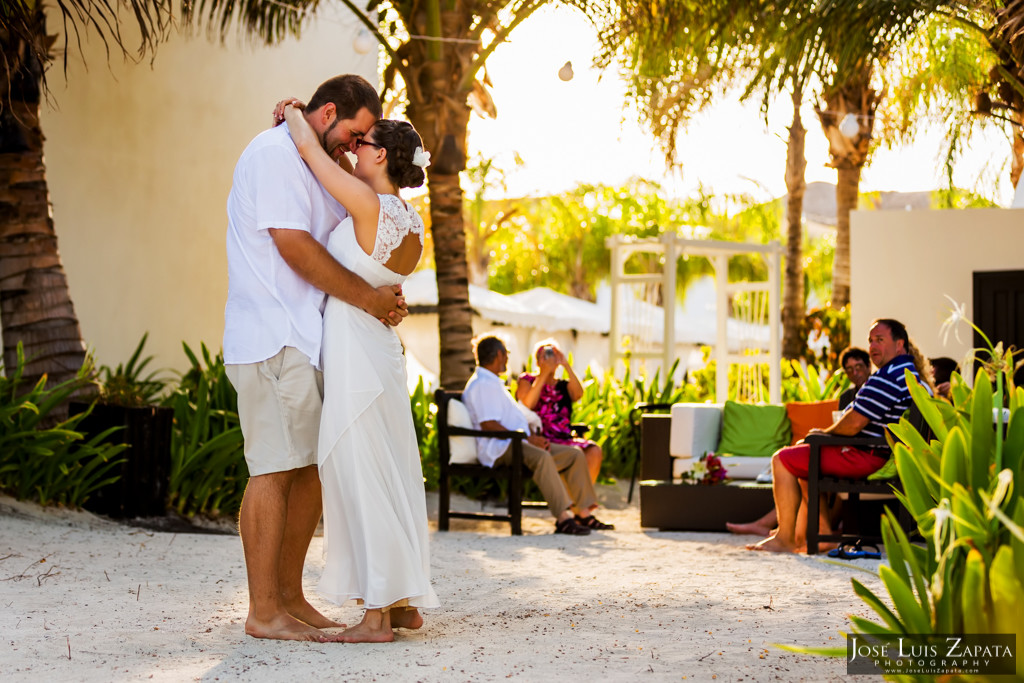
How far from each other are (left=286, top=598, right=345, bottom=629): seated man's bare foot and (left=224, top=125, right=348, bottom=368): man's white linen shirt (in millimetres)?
820

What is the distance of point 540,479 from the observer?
24.0ft

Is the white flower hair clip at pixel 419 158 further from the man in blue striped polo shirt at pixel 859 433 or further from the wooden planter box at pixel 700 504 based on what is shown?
the wooden planter box at pixel 700 504

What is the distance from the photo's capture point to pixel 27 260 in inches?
253

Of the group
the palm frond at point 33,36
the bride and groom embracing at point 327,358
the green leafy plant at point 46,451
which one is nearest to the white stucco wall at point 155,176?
the palm frond at point 33,36

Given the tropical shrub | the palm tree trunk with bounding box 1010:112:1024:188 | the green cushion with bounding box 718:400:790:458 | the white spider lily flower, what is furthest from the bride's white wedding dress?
the palm tree trunk with bounding box 1010:112:1024:188

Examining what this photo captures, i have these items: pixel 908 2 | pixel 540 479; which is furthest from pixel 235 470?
pixel 908 2

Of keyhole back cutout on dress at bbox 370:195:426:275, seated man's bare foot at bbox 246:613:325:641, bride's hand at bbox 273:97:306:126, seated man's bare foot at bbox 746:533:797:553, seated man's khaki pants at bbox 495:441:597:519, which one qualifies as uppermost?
bride's hand at bbox 273:97:306:126

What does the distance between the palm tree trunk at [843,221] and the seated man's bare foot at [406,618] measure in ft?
41.0

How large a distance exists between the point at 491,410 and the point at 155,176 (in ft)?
12.9

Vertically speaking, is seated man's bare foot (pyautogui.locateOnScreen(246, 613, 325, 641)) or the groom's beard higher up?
the groom's beard

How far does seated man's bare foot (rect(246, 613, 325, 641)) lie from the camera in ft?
11.7

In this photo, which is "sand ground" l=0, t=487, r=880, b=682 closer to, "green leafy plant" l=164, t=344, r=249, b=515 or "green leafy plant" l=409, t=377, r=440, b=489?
"green leafy plant" l=164, t=344, r=249, b=515

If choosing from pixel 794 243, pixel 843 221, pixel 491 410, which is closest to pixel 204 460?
pixel 491 410

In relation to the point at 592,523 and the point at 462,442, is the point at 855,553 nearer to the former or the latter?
the point at 592,523
